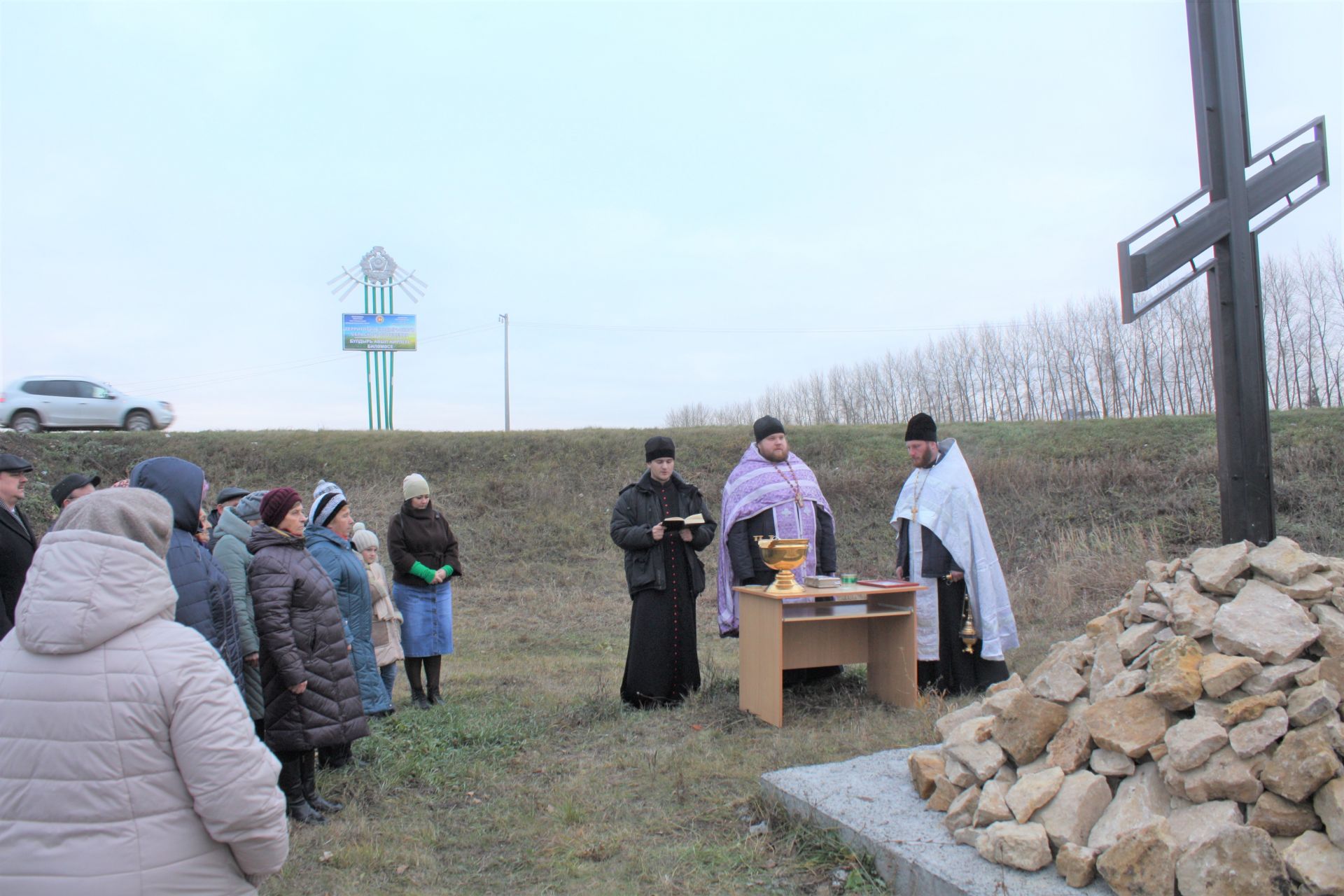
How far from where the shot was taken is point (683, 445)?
63.5 ft

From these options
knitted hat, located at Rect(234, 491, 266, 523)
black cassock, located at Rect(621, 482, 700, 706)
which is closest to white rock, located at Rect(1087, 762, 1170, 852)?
black cassock, located at Rect(621, 482, 700, 706)

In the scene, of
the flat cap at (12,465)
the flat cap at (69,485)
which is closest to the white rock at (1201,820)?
the flat cap at (12,465)

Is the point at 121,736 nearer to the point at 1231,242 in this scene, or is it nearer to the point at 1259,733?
the point at 1259,733

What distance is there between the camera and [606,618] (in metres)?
12.5

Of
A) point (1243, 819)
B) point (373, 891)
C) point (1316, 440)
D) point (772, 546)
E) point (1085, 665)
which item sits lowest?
point (373, 891)

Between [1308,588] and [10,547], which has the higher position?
[10,547]

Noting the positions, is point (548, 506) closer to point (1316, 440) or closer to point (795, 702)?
point (795, 702)

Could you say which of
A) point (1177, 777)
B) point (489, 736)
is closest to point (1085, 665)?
point (1177, 777)

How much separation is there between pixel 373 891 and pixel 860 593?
130 inches

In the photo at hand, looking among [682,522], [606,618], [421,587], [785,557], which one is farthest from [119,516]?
[606,618]

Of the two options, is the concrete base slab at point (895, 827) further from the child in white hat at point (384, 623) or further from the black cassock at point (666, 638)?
the child in white hat at point (384, 623)

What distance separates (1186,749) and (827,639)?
10.9ft

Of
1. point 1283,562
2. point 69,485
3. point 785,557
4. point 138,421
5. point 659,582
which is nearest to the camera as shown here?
point 1283,562

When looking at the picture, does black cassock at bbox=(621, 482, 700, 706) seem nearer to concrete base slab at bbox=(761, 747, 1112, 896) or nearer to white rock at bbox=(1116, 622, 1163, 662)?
concrete base slab at bbox=(761, 747, 1112, 896)
